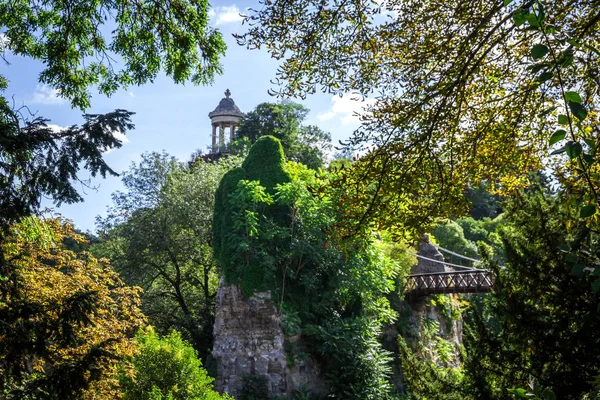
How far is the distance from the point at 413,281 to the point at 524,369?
15607 millimetres

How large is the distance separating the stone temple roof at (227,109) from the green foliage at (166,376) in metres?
28.2

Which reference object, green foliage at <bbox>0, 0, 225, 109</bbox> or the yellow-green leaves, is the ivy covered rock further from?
the yellow-green leaves

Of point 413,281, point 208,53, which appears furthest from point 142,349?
point 413,281

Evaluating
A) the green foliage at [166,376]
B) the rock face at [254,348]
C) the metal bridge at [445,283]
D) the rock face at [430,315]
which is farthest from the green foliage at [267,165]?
the metal bridge at [445,283]

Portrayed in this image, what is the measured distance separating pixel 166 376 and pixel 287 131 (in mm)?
21531

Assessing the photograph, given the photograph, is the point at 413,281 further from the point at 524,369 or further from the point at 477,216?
the point at 477,216

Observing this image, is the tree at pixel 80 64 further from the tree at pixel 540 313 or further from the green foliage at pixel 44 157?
the tree at pixel 540 313

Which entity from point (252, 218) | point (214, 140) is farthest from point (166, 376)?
point (214, 140)

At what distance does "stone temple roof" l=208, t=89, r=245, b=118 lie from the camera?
3931 cm

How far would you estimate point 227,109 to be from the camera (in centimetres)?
3947

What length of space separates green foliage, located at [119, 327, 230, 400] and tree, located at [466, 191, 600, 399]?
303 inches

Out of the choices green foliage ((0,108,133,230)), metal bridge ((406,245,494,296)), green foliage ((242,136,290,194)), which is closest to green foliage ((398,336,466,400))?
green foliage ((0,108,133,230))

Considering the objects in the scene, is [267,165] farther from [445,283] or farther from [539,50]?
[539,50]

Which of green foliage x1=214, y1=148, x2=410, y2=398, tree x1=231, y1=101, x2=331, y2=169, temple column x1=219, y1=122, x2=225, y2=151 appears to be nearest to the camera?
green foliage x1=214, y1=148, x2=410, y2=398
